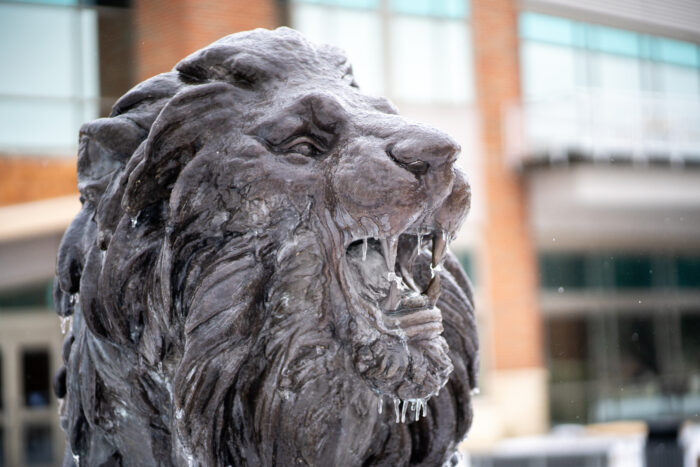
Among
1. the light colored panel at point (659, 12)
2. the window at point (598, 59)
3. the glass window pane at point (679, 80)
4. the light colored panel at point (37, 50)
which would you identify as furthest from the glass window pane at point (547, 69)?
the light colored panel at point (37, 50)

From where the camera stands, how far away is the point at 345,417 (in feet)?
4.06

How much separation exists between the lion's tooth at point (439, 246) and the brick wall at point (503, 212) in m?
11.3

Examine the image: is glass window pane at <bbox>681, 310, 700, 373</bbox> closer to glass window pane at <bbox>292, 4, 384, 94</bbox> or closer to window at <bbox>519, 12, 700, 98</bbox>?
window at <bbox>519, 12, 700, 98</bbox>

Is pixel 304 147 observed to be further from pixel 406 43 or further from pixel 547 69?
pixel 547 69

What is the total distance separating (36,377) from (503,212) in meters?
7.28

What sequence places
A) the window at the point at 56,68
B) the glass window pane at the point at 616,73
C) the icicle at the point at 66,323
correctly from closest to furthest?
the icicle at the point at 66,323 < the window at the point at 56,68 < the glass window pane at the point at 616,73

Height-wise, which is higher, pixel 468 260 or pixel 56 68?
pixel 56 68

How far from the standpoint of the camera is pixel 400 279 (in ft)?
3.90

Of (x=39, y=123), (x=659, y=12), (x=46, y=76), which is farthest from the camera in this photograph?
(x=659, y=12)

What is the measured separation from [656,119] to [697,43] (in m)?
1.86

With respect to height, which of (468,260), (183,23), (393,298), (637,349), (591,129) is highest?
(183,23)

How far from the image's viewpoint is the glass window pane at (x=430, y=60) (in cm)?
1155

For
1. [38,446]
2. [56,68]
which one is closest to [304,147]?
[56,68]

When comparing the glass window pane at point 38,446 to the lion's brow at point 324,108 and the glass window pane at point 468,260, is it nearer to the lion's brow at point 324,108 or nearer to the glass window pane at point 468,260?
the glass window pane at point 468,260
